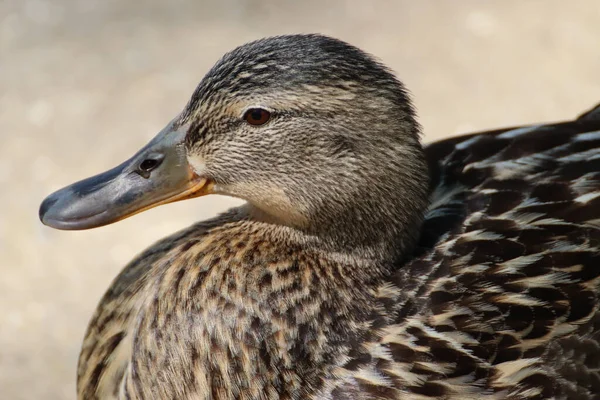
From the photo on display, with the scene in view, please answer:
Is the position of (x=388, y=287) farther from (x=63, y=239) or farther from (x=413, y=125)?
(x=63, y=239)

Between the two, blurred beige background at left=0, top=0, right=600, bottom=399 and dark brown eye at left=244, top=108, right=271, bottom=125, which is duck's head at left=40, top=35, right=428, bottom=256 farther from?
blurred beige background at left=0, top=0, right=600, bottom=399

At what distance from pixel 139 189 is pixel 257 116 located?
1.25 feet

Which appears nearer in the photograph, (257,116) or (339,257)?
(257,116)

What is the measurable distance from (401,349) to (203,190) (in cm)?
66

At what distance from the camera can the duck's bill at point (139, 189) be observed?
2.68 meters

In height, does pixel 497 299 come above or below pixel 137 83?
below

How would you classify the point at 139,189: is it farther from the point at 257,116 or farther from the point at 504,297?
the point at 504,297

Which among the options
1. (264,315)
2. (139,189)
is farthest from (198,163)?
(264,315)

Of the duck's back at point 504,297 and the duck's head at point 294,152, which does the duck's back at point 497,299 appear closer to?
the duck's back at point 504,297

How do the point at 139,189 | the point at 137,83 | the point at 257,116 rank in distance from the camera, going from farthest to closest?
the point at 137,83 < the point at 139,189 < the point at 257,116

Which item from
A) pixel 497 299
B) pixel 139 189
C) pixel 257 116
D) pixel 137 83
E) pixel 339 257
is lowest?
pixel 497 299

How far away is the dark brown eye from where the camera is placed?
2.56 metres

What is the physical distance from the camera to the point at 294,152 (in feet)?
8.54

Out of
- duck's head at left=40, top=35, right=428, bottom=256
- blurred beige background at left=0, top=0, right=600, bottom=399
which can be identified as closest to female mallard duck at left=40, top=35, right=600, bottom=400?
duck's head at left=40, top=35, right=428, bottom=256
